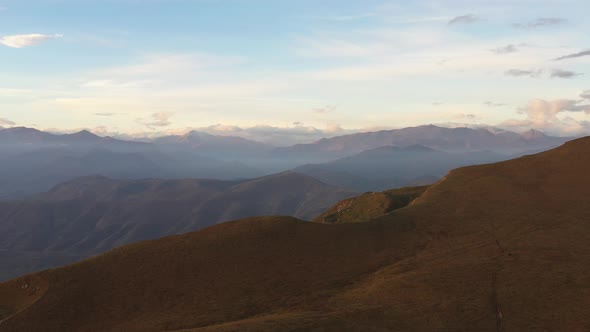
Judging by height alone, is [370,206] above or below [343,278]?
above

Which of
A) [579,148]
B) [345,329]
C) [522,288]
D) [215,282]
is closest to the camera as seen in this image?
[345,329]

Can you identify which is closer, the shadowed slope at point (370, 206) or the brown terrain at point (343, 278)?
the brown terrain at point (343, 278)

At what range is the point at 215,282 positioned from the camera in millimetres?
74438

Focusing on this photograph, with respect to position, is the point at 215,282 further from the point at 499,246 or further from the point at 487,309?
the point at 499,246

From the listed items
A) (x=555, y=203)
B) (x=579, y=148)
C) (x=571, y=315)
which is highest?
(x=579, y=148)

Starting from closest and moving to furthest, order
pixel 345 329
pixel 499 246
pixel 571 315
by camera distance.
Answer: pixel 345 329 → pixel 571 315 → pixel 499 246

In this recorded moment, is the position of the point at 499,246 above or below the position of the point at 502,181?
below

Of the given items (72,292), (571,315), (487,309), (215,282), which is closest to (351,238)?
(215,282)

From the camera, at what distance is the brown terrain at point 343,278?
187 ft

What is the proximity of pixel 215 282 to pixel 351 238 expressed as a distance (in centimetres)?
3207

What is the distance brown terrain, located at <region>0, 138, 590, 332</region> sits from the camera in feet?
187

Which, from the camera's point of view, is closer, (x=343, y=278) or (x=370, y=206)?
(x=343, y=278)

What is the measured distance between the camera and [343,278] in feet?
249

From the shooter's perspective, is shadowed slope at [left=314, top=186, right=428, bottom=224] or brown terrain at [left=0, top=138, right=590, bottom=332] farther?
shadowed slope at [left=314, top=186, right=428, bottom=224]
